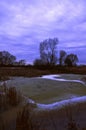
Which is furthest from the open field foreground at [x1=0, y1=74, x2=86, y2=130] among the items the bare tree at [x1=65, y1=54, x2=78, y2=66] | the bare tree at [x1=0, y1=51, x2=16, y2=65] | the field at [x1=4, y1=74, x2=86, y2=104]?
the bare tree at [x1=0, y1=51, x2=16, y2=65]

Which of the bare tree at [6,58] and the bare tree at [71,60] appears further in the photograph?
the bare tree at [6,58]

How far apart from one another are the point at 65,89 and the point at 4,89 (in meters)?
4.98

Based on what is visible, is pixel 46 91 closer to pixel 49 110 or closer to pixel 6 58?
pixel 49 110

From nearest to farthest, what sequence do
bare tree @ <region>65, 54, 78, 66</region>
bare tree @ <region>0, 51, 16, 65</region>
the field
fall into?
the field → bare tree @ <region>65, 54, 78, 66</region> → bare tree @ <region>0, 51, 16, 65</region>

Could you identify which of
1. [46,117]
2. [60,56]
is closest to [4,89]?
[46,117]

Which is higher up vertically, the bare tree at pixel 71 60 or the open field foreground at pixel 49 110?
the bare tree at pixel 71 60

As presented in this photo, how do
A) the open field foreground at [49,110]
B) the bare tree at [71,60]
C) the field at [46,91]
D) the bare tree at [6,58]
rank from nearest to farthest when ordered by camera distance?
1. the open field foreground at [49,110]
2. the field at [46,91]
3. the bare tree at [71,60]
4. the bare tree at [6,58]

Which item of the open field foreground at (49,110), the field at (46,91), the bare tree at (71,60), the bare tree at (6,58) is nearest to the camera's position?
the open field foreground at (49,110)

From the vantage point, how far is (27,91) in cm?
1391

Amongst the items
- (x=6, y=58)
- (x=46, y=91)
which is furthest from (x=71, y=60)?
(x=46, y=91)

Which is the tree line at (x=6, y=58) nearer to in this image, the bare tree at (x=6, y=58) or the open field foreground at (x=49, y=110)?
the bare tree at (x=6, y=58)

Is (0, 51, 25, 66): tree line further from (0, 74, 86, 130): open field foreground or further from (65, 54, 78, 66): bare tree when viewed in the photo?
(0, 74, 86, 130): open field foreground

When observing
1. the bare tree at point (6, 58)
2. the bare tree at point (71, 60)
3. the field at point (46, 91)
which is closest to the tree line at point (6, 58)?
the bare tree at point (6, 58)

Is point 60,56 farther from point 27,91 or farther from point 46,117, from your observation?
point 46,117
